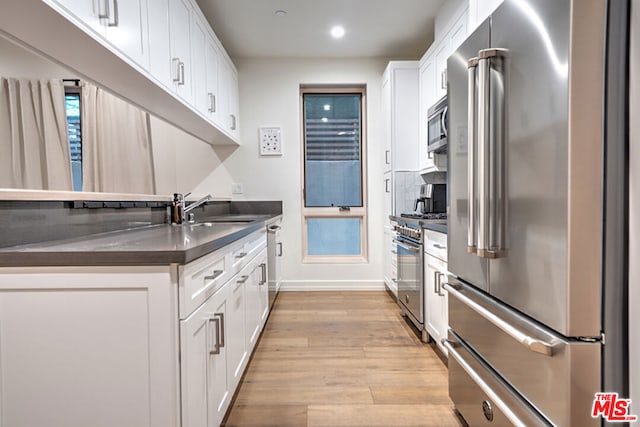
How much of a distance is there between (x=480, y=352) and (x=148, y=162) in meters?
2.27

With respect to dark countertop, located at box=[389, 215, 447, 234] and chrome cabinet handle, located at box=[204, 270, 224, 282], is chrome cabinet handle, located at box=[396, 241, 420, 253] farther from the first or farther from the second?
chrome cabinet handle, located at box=[204, 270, 224, 282]

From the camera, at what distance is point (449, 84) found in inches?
61.4

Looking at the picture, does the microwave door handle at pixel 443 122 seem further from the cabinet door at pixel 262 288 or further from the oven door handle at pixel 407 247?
the cabinet door at pixel 262 288

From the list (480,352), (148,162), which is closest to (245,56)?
(148,162)

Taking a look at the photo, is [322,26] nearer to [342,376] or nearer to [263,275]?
[263,275]

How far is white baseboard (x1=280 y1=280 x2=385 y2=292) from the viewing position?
3904 mm

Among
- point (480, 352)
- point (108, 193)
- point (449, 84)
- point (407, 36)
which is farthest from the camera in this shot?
point (407, 36)

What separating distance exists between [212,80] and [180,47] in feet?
2.29

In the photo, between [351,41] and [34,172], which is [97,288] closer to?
[34,172]

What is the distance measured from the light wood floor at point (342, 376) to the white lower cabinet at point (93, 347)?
70 cm

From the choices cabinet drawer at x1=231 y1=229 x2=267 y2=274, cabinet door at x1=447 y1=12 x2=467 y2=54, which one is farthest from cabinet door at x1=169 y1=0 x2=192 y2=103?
cabinet door at x1=447 y1=12 x2=467 y2=54

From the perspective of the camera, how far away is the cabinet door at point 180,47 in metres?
2.02

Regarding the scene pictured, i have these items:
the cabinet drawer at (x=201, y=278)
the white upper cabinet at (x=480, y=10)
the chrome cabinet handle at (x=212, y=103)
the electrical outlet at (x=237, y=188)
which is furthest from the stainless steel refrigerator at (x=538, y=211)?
the electrical outlet at (x=237, y=188)

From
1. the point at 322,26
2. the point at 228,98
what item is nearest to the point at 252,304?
the point at 228,98
